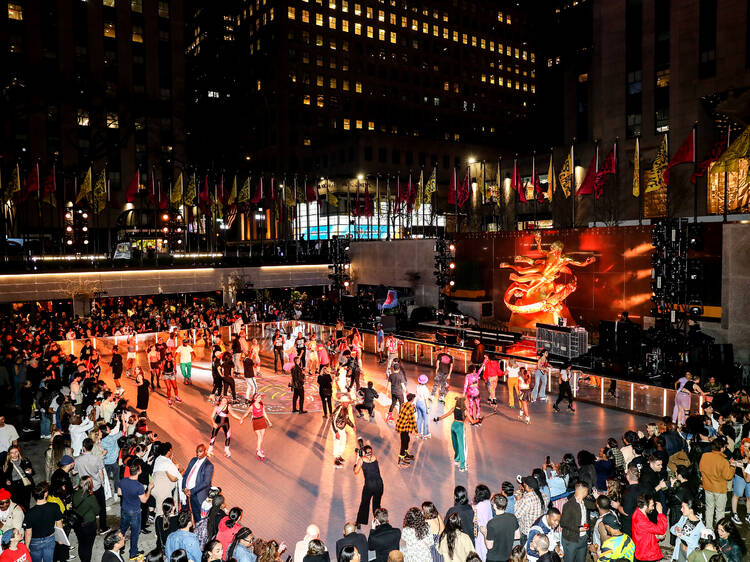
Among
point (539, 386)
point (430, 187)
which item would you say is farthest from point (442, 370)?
point (430, 187)

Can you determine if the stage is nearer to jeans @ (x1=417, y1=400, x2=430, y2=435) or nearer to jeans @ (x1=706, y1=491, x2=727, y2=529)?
jeans @ (x1=417, y1=400, x2=430, y2=435)

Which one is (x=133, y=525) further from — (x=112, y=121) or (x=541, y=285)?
(x=112, y=121)

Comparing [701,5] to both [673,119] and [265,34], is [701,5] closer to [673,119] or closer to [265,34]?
[673,119]

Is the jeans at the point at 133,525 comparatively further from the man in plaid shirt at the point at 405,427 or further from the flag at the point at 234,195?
the flag at the point at 234,195

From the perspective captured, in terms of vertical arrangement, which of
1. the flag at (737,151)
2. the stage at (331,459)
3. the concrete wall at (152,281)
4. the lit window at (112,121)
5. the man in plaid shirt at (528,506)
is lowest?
the stage at (331,459)


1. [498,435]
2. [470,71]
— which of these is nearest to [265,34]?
[470,71]

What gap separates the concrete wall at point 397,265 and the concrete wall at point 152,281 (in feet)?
18.1

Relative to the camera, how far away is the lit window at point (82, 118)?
202ft

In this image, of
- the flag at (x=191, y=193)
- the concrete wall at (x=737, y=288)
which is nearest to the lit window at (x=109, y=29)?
the flag at (x=191, y=193)

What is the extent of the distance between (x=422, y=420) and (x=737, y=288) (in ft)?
47.4

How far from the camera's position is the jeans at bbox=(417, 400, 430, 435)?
13320 mm

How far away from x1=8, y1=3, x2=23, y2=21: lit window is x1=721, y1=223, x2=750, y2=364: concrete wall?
67178 millimetres

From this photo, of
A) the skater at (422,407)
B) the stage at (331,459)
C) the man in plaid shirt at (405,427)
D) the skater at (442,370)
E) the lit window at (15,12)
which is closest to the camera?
the stage at (331,459)

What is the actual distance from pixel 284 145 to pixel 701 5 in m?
58.1
